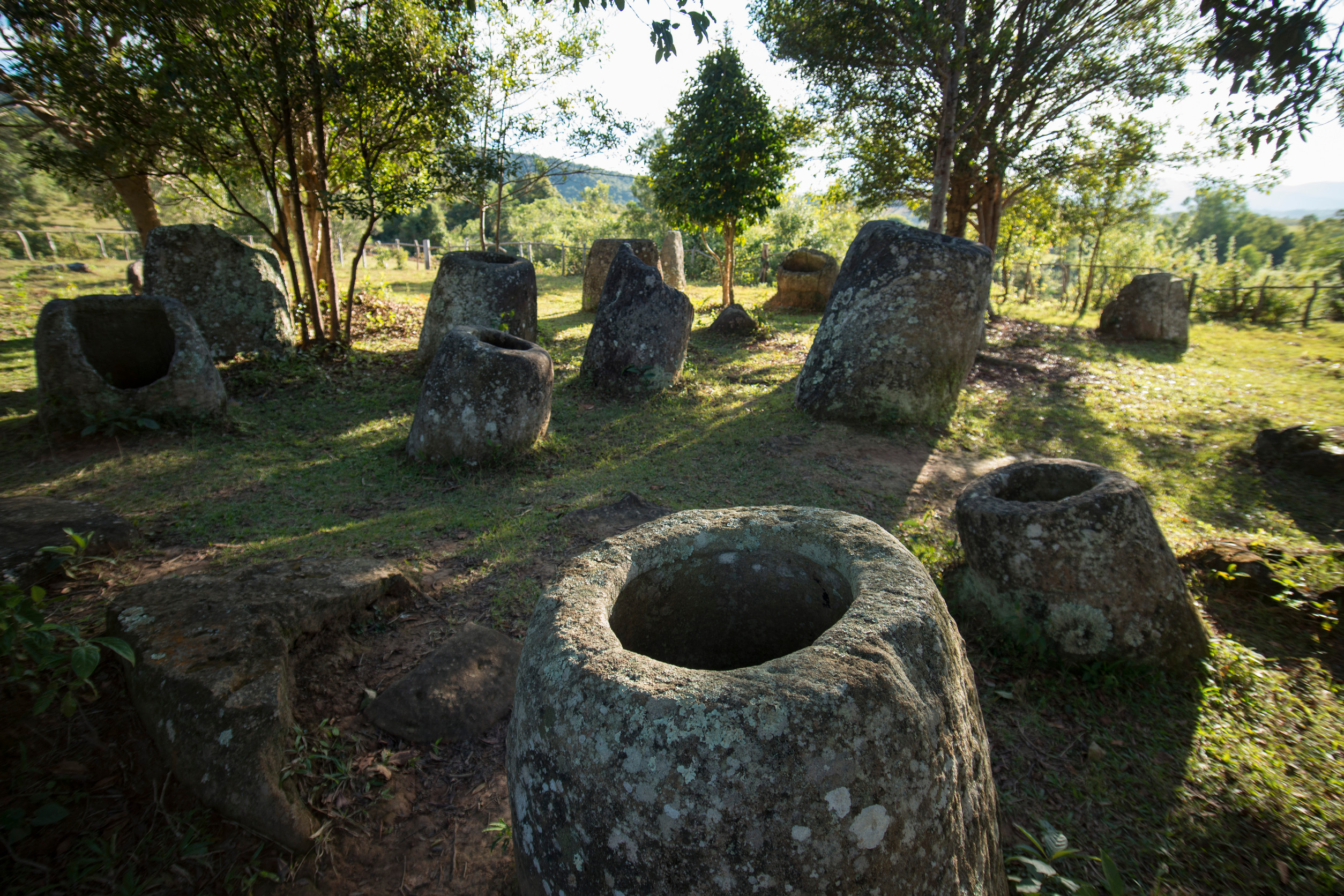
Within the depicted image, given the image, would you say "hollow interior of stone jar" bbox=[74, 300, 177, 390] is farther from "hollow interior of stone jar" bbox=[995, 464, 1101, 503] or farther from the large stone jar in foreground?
"hollow interior of stone jar" bbox=[995, 464, 1101, 503]

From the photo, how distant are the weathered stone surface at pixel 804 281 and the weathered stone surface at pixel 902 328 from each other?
7860mm

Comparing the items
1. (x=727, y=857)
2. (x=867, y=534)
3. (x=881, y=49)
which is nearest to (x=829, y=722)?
(x=727, y=857)

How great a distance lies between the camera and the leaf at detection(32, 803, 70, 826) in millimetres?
2104

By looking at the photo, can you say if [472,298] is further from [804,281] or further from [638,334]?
[804,281]

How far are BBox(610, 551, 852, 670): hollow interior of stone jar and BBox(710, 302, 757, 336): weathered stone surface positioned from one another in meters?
10.1

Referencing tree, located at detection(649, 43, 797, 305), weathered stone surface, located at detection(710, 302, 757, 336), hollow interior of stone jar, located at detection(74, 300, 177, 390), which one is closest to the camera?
hollow interior of stone jar, located at detection(74, 300, 177, 390)

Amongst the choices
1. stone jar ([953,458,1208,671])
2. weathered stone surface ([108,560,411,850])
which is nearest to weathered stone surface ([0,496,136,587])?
weathered stone surface ([108,560,411,850])

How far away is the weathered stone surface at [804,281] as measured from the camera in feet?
48.2

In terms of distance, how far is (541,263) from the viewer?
22969 millimetres

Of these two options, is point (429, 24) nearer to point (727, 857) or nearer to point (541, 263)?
point (727, 857)

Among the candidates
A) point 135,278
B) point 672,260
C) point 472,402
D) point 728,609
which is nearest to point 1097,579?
point 728,609

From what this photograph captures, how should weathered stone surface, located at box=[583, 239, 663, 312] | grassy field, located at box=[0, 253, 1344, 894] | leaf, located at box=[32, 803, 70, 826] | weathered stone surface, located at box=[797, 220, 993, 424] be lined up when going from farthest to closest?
weathered stone surface, located at box=[583, 239, 663, 312] → weathered stone surface, located at box=[797, 220, 993, 424] → grassy field, located at box=[0, 253, 1344, 894] → leaf, located at box=[32, 803, 70, 826]

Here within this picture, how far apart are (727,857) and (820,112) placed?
44.3ft

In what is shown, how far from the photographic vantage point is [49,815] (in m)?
2.12
